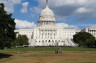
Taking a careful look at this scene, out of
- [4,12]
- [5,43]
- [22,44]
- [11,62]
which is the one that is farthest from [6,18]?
[22,44]

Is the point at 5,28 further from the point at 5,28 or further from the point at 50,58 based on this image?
the point at 50,58

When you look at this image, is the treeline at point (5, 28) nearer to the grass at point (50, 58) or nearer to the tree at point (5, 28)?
the tree at point (5, 28)

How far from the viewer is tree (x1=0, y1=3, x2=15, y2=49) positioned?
54406 mm

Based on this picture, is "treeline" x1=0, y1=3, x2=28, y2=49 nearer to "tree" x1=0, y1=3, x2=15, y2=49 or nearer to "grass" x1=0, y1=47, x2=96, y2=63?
"tree" x1=0, y1=3, x2=15, y2=49

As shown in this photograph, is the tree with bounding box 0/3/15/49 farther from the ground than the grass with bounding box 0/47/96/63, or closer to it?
farther from the ground

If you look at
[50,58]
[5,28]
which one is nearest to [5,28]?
[5,28]

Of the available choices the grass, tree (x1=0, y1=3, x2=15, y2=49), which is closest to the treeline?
tree (x1=0, y1=3, x2=15, y2=49)

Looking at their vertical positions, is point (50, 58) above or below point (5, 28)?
below

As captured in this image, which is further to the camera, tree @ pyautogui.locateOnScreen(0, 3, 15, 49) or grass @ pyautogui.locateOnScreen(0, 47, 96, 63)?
tree @ pyautogui.locateOnScreen(0, 3, 15, 49)

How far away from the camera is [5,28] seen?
2208 inches

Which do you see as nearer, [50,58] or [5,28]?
[50,58]

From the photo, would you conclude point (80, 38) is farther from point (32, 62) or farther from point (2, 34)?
point (32, 62)

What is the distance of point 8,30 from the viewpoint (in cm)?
5716

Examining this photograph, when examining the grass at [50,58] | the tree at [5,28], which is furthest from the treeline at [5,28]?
the grass at [50,58]
